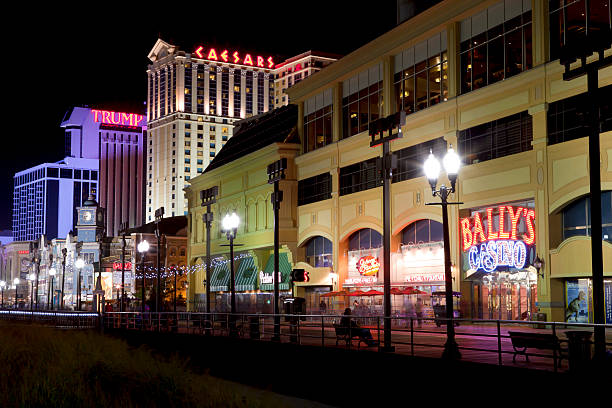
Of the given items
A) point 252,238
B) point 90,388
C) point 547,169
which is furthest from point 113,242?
point 90,388

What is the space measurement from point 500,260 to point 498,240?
1.18 meters

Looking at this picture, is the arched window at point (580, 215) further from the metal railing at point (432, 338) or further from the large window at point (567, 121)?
the metal railing at point (432, 338)

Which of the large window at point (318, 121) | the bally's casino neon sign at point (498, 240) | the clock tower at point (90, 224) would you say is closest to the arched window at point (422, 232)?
the bally's casino neon sign at point (498, 240)

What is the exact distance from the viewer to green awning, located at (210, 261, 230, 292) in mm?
82438

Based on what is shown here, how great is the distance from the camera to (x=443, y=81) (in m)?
50.7

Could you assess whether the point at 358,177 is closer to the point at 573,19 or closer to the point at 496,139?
the point at 496,139

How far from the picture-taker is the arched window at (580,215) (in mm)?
38312

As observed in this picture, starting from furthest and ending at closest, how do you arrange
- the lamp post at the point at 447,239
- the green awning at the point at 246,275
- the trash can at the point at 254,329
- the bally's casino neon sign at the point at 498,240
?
the green awning at the point at 246,275, the bally's casino neon sign at the point at 498,240, the trash can at the point at 254,329, the lamp post at the point at 447,239

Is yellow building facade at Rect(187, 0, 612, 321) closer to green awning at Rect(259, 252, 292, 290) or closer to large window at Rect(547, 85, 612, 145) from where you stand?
large window at Rect(547, 85, 612, 145)

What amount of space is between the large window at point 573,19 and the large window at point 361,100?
1800 cm

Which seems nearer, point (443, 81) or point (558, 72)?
point (558, 72)

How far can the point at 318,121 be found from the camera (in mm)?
66125

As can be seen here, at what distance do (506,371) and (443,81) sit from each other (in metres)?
34.4

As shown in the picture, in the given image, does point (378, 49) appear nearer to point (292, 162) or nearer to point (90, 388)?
point (292, 162)
